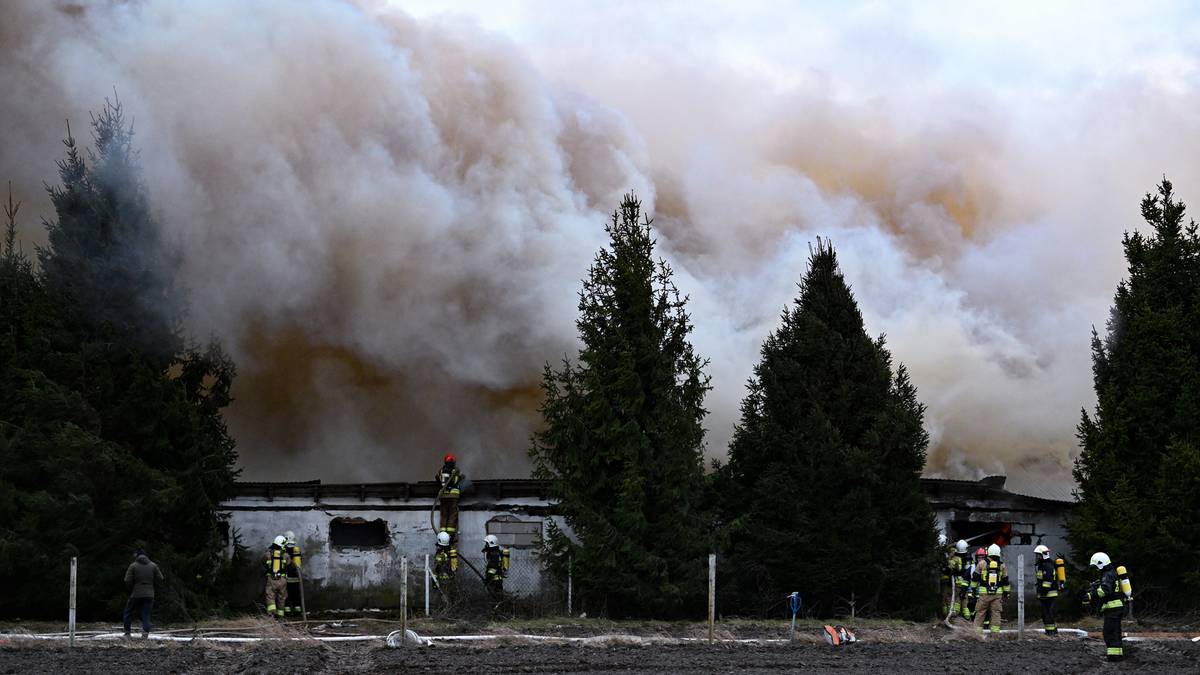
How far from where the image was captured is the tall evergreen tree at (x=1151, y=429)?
25.0 meters

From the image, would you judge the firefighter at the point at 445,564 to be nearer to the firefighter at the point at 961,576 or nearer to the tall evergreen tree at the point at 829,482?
the tall evergreen tree at the point at 829,482

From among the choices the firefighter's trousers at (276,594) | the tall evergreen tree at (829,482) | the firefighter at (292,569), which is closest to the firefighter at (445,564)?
the firefighter at (292,569)

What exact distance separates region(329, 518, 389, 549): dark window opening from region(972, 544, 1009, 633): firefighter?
1227 cm

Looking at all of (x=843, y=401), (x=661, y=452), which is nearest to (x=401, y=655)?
(x=661, y=452)

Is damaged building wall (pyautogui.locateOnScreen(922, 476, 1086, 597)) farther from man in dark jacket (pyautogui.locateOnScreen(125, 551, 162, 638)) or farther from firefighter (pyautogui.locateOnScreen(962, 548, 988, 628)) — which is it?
man in dark jacket (pyautogui.locateOnScreen(125, 551, 162, 638))

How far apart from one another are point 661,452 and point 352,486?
6.96 m

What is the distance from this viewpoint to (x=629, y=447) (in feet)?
76.6

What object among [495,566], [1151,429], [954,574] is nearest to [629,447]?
[495,566]

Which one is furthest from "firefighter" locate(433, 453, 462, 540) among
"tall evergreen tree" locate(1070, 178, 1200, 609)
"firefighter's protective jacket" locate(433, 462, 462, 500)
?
"tall evergreen tree" locate(1070, 178, 1200, 609)

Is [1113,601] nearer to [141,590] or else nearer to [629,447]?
[629,447]

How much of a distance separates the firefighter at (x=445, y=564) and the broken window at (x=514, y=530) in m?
1.20

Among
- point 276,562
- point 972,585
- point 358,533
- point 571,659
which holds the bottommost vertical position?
point 571,659

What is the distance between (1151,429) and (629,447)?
38.6 feet

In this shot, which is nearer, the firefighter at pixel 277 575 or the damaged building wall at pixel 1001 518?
the firefighter at pixel 277 575
